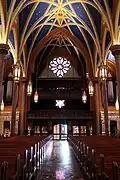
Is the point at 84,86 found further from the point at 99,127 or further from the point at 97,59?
the point at 99,127

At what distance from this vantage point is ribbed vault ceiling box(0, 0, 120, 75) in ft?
54.0

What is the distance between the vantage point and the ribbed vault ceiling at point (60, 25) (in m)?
16.5

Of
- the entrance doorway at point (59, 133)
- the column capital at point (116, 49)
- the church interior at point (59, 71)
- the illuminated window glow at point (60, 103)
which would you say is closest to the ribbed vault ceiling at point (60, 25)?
the church interior at point (59, 71)

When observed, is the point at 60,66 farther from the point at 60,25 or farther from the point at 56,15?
the point at 56,15

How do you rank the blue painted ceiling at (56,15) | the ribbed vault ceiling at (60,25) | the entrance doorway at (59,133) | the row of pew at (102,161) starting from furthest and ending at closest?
the entrance doorway at (59,133) → the blue painted ceiling at (56,15) → the ribbed vault ceiling at (60,25) → the row of pew at (102,161)

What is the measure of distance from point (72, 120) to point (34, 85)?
317 inches

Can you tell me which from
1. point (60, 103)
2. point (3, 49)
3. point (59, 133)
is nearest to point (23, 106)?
point (60, 103)

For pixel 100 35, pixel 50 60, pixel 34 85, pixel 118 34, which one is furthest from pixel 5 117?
pixel 118 34

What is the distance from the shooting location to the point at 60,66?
3172 cm

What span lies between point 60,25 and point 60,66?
25.7 ft

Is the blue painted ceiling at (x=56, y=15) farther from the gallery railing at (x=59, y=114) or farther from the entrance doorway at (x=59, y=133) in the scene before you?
the entrance doorway at (x=59, y=133)

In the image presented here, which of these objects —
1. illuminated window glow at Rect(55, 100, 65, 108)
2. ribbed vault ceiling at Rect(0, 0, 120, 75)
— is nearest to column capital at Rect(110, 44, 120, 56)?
ribbed vault ceiling at Rect(0, 0, 120, 75)

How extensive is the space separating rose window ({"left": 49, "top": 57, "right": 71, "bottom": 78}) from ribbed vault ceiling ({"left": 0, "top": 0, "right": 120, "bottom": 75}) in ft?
7.86

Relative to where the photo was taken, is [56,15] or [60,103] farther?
[60,103]
